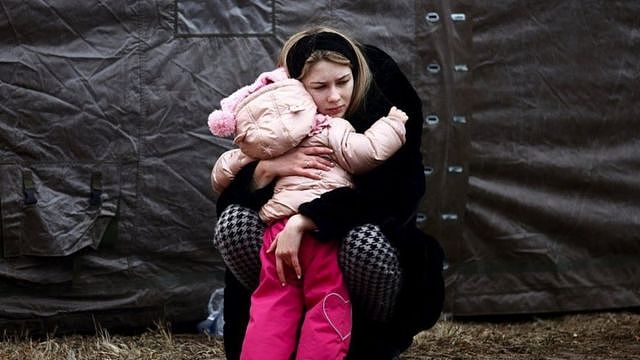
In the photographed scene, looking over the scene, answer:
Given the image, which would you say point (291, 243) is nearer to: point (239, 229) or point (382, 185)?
→ point (239, 229)

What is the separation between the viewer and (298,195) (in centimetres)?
320

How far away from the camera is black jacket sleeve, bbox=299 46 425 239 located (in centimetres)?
314

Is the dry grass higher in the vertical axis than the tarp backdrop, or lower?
lower

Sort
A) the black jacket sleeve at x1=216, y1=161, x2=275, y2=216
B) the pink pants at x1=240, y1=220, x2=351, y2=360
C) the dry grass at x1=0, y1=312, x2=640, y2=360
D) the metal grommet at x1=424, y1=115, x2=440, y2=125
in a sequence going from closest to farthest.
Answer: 1. the pink pants at x1=240, y1=220, x2=351, y2=360
2. the black jacket sleeve at x1=216, y1=161, x2=275, y2=216
3. the dry grass at x1=0, y1=312, x2=640, y2=360
4. the metal grommet at x1=424, y1=115, x2=440, y2=125

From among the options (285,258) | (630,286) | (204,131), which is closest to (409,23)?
(204,131)

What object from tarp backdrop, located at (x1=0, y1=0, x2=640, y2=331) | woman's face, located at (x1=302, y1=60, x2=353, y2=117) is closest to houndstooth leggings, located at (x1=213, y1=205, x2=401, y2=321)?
woman's face, located at (x1=302, y1=60, x2=353, y2=117)

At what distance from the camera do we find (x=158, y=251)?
475 cm

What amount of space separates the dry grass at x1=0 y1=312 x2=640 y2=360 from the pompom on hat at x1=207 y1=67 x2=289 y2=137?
60.2 inches

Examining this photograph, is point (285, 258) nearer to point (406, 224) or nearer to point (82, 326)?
point (406, 224)

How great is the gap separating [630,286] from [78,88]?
9.11 feet

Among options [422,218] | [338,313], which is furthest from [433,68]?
[338,313]

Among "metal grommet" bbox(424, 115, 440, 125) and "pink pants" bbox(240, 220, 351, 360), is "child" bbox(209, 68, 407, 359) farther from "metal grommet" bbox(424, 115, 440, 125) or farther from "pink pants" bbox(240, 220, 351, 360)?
"metal grommet" bbox(424, 115, 440, 125)

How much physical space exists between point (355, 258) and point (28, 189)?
6.49 feet

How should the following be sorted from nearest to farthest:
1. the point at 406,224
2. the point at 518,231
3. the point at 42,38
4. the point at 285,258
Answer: the point at 285,258 → the point at 406,224 → the point at 42,38 → the point at 518,231
